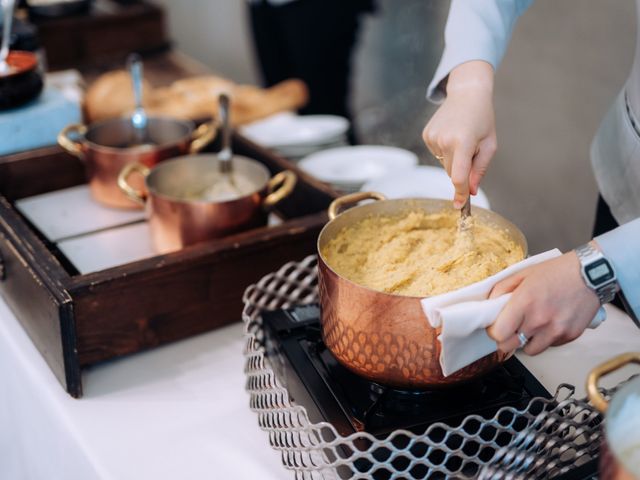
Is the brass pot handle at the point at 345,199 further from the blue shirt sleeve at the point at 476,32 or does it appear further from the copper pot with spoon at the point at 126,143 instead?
the copper pot with spoon at the point at 126,143

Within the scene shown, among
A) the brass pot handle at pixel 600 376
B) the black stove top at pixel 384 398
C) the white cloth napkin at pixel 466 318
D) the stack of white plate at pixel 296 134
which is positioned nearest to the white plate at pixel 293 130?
the stack of white plate at pixel 296 134

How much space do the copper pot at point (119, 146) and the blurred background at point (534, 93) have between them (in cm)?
179

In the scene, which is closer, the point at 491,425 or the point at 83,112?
the point at 491,425

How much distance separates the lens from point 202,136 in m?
1.79

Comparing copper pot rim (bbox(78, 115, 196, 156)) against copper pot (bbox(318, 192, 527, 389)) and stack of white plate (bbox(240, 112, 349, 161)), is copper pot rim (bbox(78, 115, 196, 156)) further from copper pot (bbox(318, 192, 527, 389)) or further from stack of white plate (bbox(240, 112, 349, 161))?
copper pot (bbox(318, 192, 527, 389))

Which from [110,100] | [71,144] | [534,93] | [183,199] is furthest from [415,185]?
[534,93]

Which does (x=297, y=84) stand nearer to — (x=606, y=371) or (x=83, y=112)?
(x=83, y=112)

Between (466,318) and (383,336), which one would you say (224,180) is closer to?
(383,336)

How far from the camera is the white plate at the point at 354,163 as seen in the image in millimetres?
1790

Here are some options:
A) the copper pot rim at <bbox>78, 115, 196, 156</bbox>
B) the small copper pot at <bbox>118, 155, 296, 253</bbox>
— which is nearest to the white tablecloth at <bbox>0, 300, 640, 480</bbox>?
the small copper pot at <bbox>118, 155, 296, 253</bbox>

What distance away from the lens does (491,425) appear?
0.94 metres

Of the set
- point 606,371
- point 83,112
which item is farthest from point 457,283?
point 83,112

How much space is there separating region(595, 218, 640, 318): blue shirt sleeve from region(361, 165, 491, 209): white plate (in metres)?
0.71

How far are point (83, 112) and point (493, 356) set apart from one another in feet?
5.00
